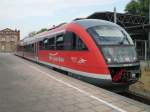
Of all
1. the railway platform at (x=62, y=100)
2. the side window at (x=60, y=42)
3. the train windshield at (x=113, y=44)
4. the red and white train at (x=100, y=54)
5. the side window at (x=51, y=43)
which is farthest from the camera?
the side window at (x=51, y=43)

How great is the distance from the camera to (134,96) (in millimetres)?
12266

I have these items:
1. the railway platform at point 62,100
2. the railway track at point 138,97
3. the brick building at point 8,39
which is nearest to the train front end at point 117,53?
the railway track at point 138,97

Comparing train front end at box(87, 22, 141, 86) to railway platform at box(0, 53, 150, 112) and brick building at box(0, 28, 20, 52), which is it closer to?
railway platform at box(0, 53, 150, 112)

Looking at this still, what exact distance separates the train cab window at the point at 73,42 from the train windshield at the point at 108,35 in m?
0.66

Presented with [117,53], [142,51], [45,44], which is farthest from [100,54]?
[142,51]

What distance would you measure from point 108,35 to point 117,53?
1090mm

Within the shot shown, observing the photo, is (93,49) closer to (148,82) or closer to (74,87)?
(74,87)

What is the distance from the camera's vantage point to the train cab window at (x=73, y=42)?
44.2 ft

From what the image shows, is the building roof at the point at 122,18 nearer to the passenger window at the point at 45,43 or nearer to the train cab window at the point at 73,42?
the passenger window at the point at 45,43

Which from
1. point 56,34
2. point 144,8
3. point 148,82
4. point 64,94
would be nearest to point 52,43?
point 56,34

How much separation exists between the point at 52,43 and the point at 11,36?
4592 inches

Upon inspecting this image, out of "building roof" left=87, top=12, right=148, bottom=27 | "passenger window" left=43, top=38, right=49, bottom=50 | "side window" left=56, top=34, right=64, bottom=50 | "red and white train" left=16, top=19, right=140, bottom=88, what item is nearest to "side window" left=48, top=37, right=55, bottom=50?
"passenger window" left=43, top=38, right=49, bottom=50

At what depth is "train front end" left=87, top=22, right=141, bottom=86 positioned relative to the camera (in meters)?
11.8

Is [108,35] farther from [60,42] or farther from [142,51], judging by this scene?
[142,51]
